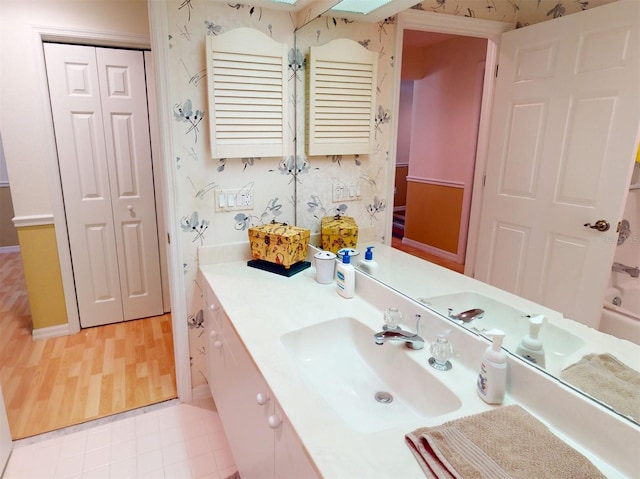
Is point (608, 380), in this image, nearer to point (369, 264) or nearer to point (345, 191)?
point (369, 264)

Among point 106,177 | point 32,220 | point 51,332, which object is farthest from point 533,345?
point 51,332

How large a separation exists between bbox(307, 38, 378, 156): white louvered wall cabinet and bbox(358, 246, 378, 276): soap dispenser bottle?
46 cm

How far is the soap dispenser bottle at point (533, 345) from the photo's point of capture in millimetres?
962

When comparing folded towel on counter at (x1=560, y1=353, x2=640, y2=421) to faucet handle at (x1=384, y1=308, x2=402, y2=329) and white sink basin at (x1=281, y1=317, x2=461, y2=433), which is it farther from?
faucet handle at (x1=384, y1=308, x2=402, y2=329)

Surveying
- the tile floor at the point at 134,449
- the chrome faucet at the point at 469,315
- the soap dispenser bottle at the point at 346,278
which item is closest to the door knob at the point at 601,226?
the chrome faucet at the point at 469,315

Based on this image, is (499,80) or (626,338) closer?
(626,338)

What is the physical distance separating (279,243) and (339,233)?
30 cm

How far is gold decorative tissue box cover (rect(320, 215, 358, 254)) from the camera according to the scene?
1.90 meters

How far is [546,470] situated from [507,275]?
1.57 feet

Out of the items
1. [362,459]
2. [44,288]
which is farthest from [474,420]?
[44,288]

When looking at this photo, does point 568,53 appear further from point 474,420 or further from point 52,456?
point 52,456

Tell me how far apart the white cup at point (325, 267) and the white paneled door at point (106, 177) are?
1764mm

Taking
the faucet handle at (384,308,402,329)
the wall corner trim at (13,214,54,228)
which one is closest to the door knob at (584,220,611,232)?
the faucet handle at (384,308,402,329)

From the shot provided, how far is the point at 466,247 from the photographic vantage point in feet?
3.84
